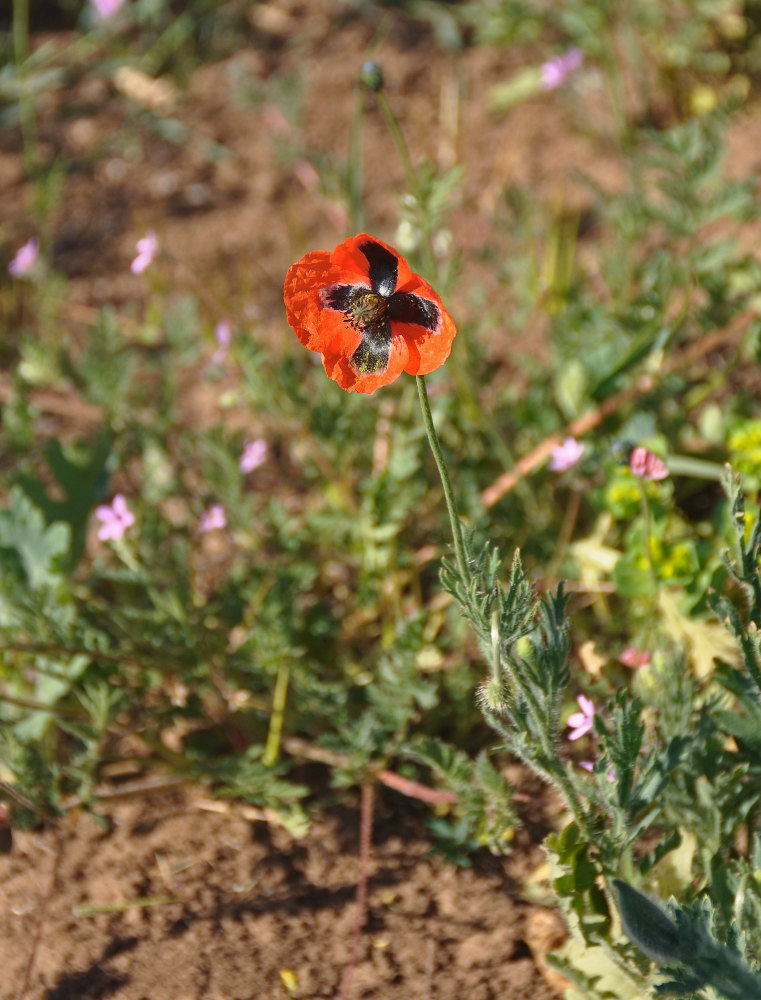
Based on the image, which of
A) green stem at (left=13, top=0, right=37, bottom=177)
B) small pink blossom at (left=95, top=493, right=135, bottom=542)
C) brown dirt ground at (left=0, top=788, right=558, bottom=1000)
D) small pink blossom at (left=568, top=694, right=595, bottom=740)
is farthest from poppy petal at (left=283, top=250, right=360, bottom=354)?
green stem at (left=13, top=0, right=37, bottom=177)

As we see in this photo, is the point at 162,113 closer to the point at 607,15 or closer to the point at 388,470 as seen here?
the point at 607,15

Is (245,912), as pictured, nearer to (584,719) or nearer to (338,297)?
(584,719)

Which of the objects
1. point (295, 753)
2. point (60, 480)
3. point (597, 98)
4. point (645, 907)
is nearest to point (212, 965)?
point (295, 753)

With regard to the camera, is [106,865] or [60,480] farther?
[60,480]

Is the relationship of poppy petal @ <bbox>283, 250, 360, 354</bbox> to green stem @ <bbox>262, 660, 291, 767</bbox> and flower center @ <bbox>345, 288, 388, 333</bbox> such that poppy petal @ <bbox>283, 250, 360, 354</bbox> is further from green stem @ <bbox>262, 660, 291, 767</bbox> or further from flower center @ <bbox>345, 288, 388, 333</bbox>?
green stem @ <bbox>262, 660, 291, 767</bbox>

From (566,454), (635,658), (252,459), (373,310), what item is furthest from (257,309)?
(373,310)
